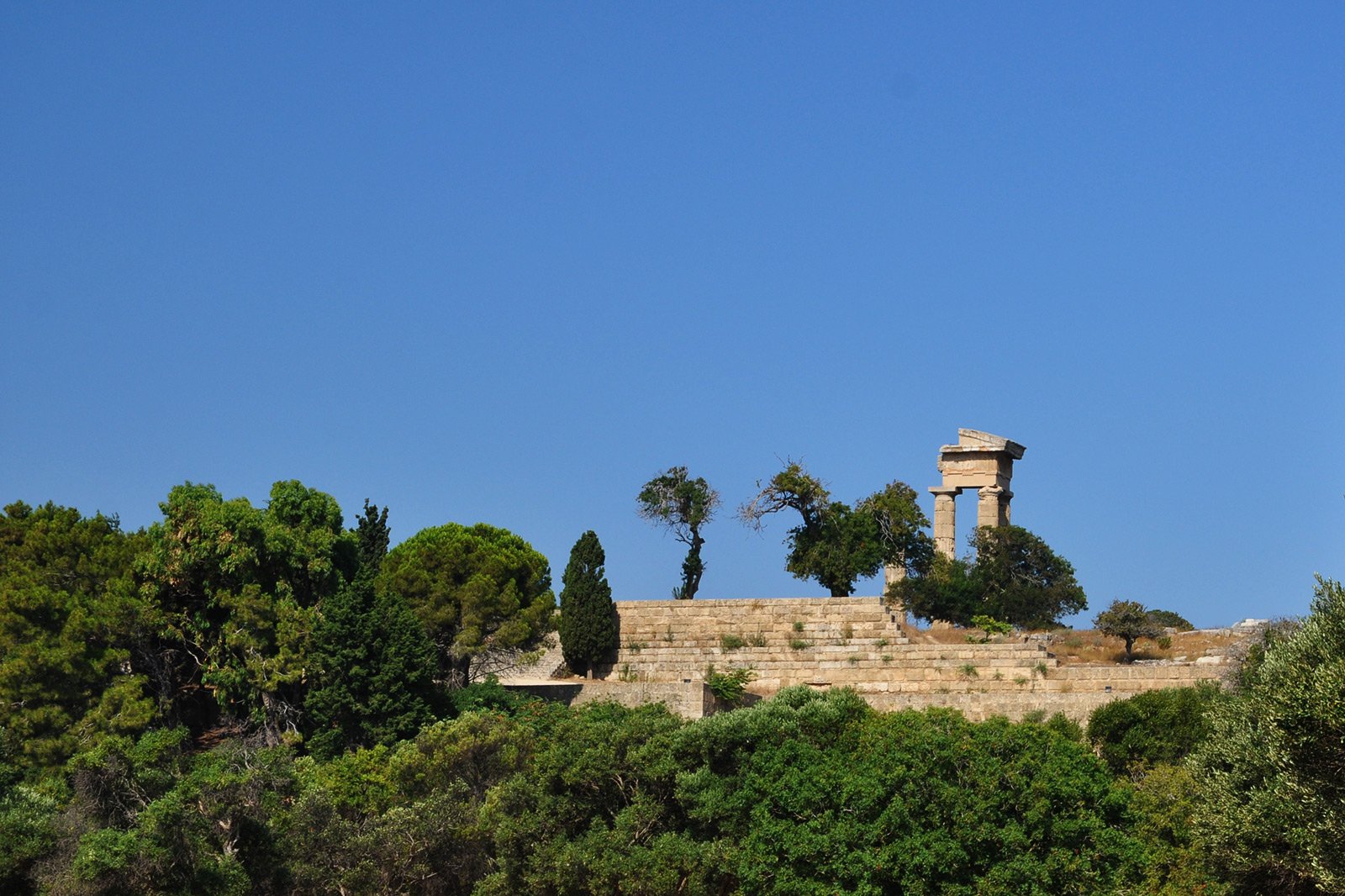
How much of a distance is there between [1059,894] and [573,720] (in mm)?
8089

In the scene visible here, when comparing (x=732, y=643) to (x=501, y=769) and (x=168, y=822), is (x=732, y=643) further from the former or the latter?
(x=168, y=822)

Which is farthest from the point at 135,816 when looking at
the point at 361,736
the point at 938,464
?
the point at 938,464

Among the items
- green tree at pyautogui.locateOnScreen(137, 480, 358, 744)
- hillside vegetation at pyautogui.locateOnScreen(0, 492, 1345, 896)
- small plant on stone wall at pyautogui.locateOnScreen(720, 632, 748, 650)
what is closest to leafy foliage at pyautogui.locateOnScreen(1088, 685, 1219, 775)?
hillside vegetation at pyautogui.locateOnScreen(0, 492, 1345, 896)

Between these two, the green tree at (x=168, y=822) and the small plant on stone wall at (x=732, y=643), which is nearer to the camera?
the green tree at (x=168, y=822)

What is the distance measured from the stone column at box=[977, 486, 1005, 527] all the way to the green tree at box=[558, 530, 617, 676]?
12.5 meters

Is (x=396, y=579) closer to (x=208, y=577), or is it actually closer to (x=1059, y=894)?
(x=208, y=577)

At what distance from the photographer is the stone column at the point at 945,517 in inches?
1933

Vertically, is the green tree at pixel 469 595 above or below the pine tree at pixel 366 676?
above

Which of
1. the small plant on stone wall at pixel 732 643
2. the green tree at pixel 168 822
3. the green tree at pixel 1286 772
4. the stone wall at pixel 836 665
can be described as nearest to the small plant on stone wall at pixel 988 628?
the stone wall at pixel 836 665

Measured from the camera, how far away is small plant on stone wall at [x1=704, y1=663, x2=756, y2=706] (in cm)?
3578

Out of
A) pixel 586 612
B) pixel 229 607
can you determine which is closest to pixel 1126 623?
pixel 586 612

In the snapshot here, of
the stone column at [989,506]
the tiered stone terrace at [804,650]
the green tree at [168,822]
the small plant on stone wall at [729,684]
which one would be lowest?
the green tree at [168,822]

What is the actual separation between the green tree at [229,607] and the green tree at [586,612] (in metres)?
5.12

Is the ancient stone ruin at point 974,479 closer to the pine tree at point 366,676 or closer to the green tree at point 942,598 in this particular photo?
the green tree at point 942,598
